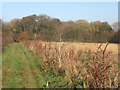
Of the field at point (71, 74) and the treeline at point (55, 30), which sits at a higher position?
the treeline at point (55, 30)

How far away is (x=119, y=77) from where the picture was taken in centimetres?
841

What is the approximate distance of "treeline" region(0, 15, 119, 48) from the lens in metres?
33.7

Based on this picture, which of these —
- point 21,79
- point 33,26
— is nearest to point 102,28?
point 33,26

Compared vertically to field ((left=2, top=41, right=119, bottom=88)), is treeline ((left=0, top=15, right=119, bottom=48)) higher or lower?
higher

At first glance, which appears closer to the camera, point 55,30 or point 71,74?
point 71,74

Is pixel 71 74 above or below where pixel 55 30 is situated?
below

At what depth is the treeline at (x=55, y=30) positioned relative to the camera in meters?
33.7

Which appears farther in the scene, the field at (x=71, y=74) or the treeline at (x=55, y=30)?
the treeline at (x=55, y=30)

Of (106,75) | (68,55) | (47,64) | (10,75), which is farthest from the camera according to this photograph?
(47,64)

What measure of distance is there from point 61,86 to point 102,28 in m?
38.9

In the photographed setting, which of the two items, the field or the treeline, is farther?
the treeline

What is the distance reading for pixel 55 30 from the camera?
3922 cm

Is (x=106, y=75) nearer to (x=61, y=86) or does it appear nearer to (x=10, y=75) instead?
(x=61, y=86)

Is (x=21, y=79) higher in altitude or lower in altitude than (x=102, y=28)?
lower
